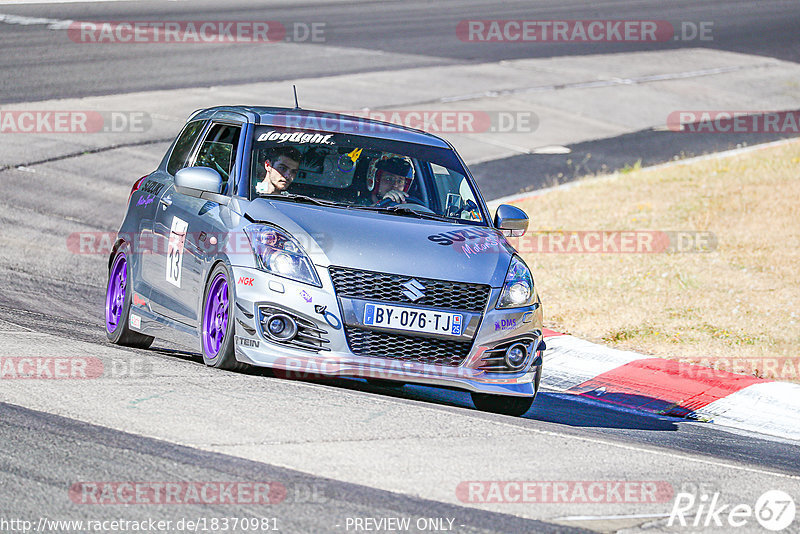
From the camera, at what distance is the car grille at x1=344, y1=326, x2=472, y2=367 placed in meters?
7.13

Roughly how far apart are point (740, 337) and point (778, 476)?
15.1ft

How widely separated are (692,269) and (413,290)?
23.3ft

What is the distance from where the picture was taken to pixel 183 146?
9.20 meters

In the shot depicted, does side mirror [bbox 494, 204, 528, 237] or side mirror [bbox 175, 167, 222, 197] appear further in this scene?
side mirror [bbox 494, 204, 528, 237]

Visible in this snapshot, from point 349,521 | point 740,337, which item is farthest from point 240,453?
point 740,337

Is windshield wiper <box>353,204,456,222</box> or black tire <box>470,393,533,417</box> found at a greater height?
windshield wiper <box>353,204,456,222</box>

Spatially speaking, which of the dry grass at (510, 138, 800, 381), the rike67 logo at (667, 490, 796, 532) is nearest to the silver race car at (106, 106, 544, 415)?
the rike67 logo at (667, 490, 796, 532)

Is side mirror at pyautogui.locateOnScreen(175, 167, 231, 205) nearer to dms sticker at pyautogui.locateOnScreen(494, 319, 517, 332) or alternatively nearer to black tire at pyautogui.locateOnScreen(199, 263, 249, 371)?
black tire at pyautogui.locateOnScreen(199, 263, 249, 371)

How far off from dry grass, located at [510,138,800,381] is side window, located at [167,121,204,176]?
4.18m

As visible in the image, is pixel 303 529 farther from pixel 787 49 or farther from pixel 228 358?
pixel 787 49

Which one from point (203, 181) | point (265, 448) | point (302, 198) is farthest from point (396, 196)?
point (265, 448)

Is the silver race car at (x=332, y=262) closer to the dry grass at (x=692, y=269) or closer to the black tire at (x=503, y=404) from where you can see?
the black tire at (x=503, y=404)

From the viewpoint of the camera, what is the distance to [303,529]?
4.86 meters

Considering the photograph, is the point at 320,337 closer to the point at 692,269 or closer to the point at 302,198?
the point at 302,198
